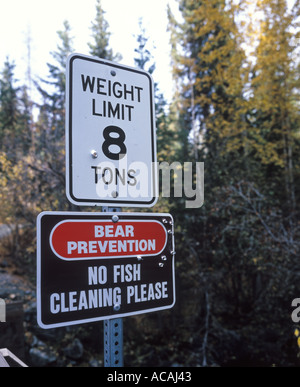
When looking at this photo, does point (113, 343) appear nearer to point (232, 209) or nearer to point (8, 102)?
point (232, 209)

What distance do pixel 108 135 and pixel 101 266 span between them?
2.12 feet

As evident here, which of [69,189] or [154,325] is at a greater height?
[69,189]

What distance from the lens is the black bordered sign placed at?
4.95ft

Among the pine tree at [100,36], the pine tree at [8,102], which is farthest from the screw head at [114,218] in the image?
the pine tree at [8,102]

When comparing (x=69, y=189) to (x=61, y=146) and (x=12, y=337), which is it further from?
(x=61, y=146)

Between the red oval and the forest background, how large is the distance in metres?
4.40

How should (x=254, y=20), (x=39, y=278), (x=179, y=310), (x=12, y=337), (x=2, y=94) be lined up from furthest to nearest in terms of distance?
(x=2, y=94)
(x=179, y=310)
(x=254, y=20)
(x=12, y=337)
(x=39, y=278)

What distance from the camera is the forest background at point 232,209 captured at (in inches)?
245

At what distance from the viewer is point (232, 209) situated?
6.80 m

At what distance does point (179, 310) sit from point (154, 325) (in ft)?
2.62

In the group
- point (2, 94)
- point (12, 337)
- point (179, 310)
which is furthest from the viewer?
point (2, 94)

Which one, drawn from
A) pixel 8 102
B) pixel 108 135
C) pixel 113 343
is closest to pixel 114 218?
pixel 108 135

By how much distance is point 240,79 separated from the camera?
23.4 ft
